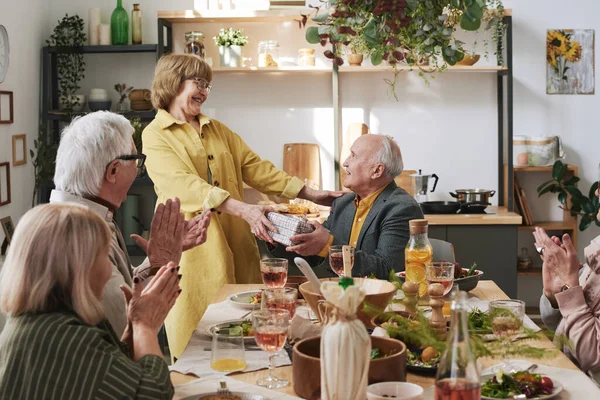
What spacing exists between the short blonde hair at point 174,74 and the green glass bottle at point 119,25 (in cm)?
169

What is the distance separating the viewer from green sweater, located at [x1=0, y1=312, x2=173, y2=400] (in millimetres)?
1564

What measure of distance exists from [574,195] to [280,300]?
363 cm

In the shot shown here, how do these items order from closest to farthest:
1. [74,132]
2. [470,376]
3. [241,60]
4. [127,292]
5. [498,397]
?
[470,376], [498,397], [127,292], [74,132], [241,60]

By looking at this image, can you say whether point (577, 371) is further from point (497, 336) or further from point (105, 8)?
point (105, 8)

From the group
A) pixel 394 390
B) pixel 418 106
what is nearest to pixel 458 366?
pixel 394 390

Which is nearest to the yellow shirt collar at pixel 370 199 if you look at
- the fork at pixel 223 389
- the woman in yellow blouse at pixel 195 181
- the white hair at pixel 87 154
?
the woman in yellow blouse at pixel 195 181

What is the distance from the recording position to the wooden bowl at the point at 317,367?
5.50 ft

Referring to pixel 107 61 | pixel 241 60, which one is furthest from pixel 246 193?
pixel 107 61

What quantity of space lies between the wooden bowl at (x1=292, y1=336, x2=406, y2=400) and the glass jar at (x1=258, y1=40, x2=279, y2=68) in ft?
12.0

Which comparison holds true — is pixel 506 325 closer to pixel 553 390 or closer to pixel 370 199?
pixel 553 390

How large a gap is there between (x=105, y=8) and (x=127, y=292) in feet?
13.0

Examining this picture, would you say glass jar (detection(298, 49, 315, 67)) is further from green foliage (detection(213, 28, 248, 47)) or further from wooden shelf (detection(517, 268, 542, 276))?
wooden shelf (detection(517, 268, 542, 276))

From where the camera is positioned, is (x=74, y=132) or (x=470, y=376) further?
(x=74, y=132)

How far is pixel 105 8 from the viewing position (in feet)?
17.8
